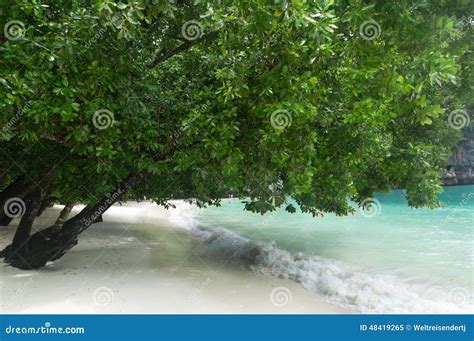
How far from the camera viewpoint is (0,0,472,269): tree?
5879mm

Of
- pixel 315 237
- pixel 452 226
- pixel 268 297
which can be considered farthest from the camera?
pixel 452 226

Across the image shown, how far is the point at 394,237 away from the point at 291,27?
780 inches

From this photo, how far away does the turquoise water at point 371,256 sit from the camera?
33.7ft

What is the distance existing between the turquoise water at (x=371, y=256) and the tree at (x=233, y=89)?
2.52m

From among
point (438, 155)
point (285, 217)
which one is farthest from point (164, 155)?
point (285, 217)

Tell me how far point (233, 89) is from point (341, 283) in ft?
21.9

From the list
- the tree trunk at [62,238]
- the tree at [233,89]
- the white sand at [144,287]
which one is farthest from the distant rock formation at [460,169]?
the tree trunk at [62,238]

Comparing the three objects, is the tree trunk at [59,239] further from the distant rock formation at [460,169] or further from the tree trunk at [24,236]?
the distant rock formation at [460,169]

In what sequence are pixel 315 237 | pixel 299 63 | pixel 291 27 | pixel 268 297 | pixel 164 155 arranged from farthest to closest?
pixel 315 237 → pixel 268 297 → pixel 164 155 → pixel 299 63 → pixel 291 27

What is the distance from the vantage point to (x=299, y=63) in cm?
632

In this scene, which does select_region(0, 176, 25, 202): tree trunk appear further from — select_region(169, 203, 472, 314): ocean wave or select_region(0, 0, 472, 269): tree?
select_region(169, 203, 472, 314): ocean wave

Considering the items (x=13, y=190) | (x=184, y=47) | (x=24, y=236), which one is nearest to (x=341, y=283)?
(x=184, y=47)

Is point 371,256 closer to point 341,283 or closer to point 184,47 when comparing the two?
point 341,283

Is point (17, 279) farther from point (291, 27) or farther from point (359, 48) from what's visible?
point (359, 48)
